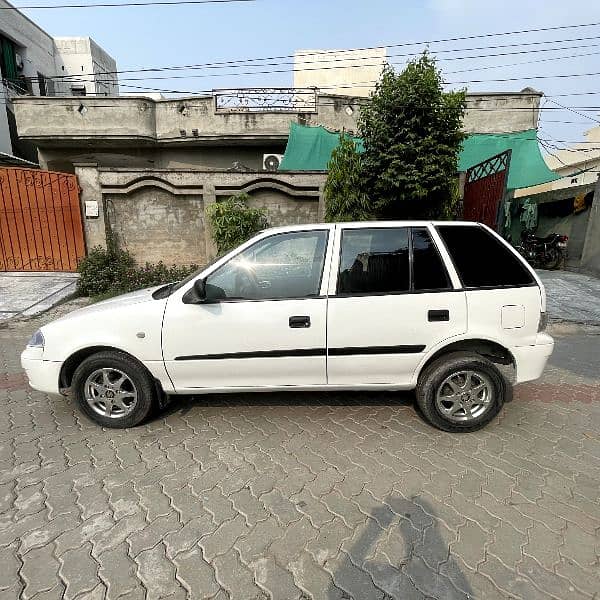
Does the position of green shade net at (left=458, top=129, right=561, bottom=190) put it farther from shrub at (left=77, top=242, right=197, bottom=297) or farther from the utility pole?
shrub at (left=77, top=242, right=197, bottom=297)

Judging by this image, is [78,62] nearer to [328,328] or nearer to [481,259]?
[328,328]

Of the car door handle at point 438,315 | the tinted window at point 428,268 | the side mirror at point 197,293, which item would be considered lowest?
the car door handle at point 438,315

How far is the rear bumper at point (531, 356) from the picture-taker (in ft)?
9.43

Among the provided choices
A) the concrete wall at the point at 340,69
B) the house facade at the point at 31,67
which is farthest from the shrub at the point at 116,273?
the concrete wall at the point at 340,69

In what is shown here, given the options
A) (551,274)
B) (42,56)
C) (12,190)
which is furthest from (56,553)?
(42,56)

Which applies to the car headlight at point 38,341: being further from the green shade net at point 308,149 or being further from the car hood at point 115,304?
the green shade net at point 308,149

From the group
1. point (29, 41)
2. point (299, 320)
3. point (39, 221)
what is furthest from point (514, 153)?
point (29, 41)

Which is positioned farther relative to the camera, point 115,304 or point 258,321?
point 115,304

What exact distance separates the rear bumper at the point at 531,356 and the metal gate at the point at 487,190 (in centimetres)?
530

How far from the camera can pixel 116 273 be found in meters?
8.04

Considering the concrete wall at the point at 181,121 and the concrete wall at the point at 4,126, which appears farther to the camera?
the concrete wall at the point at 4,126

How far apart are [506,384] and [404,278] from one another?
1187 millimetres

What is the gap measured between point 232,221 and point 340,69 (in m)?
18.8

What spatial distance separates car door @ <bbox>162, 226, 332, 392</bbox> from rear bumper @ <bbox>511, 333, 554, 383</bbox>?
1.55 meters
